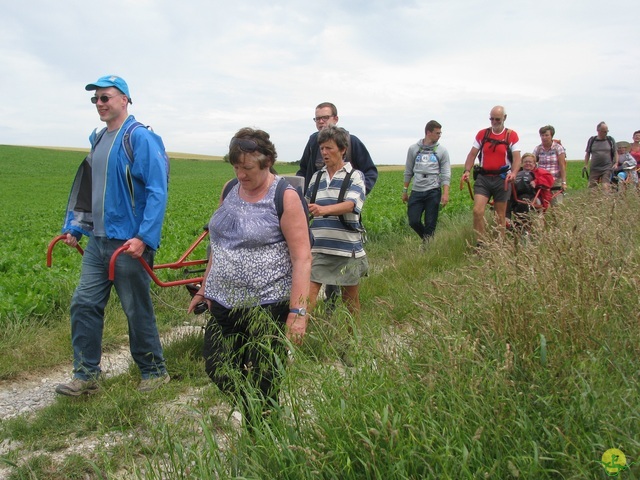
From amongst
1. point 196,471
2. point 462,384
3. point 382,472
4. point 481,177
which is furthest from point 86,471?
point 481,177

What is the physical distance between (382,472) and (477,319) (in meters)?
1.24

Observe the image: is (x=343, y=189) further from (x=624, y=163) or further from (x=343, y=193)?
(x=624, y=163)

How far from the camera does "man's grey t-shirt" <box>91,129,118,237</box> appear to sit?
422 centimetres

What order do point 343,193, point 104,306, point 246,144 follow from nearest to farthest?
1. point 246,144
2. point 104,306
3. point 343,193

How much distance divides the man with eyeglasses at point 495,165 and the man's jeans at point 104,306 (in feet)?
17.2

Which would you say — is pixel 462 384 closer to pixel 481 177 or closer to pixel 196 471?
pixel 196 471

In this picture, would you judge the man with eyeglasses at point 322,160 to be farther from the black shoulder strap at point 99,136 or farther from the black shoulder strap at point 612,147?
the black shoulder strap at point 612,147

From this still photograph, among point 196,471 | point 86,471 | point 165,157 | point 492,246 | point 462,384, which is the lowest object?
point 86,471

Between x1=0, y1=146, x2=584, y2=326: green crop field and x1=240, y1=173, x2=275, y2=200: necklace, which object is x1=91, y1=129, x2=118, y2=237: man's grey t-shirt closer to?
x1=240, y1=173, x2=275, y2=200: necklace

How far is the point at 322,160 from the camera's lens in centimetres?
554

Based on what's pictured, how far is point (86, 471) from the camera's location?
10.4 ft

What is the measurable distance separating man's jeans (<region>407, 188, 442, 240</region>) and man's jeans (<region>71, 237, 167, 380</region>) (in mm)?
5187

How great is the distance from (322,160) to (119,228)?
6.71 feet

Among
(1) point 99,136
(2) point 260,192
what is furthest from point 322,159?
(2) point 260,192
